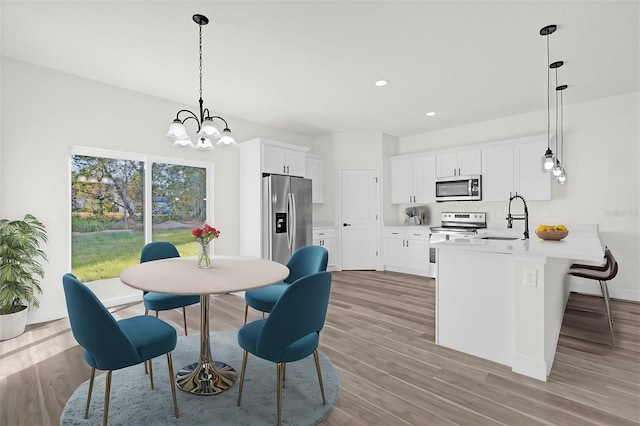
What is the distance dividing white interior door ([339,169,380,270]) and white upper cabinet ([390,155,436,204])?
39 centimetres

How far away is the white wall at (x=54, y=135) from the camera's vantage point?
3.07 m

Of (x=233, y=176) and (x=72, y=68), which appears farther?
(x=233, y=176)

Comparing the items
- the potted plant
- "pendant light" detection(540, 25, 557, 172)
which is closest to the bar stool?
"pendant light" detection(540, 25, 557, 172)

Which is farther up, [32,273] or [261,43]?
[261,43]

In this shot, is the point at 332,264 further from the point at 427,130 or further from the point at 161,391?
the point at 161,391

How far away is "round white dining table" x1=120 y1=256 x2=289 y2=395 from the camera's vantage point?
1.73m

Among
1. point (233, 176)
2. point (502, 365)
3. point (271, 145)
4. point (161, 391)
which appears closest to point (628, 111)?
point (502, 365)

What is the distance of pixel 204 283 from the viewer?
1.80 metres

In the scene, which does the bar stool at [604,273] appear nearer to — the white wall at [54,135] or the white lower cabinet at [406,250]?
the white lower cabinet at [406,250]

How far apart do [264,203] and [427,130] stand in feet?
11.1

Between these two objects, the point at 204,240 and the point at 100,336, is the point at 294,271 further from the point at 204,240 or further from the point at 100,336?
the point at 100,336

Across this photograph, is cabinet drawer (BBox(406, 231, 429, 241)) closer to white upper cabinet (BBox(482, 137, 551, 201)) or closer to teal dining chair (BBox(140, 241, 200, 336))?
white upper cabinet (BBox(482, 137, 551, 201))

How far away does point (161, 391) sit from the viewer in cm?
203

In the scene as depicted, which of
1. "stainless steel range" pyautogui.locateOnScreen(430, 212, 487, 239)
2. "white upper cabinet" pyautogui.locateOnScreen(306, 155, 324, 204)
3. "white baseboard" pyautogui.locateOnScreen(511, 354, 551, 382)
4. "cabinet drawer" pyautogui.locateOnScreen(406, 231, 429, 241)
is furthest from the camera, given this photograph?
"white upper cabinet" pyautogui.locateOnScreen(306, 155, 324, 204)
